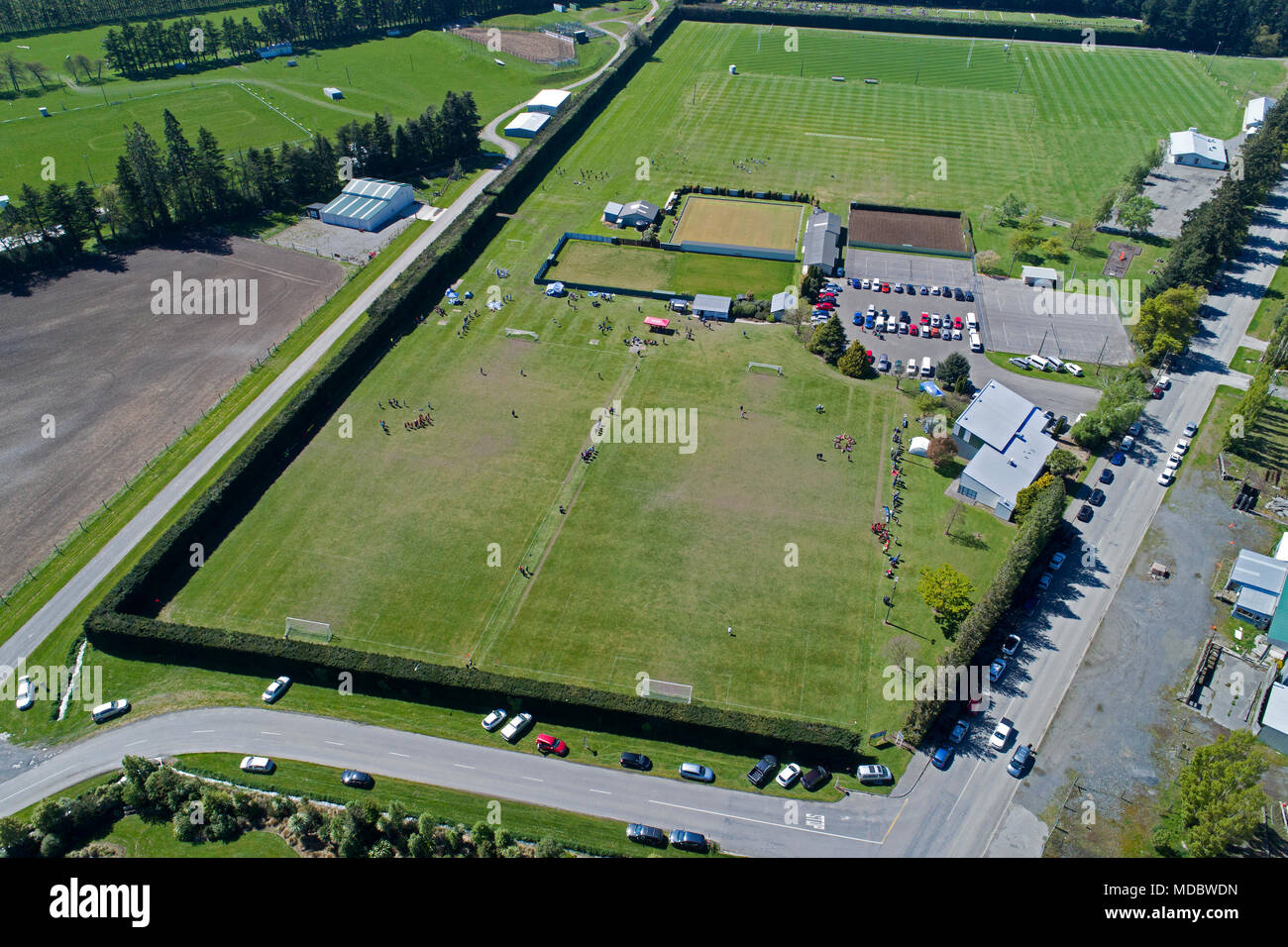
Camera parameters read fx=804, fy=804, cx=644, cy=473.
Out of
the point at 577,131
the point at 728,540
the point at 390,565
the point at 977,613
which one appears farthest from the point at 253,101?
the point at 977,613

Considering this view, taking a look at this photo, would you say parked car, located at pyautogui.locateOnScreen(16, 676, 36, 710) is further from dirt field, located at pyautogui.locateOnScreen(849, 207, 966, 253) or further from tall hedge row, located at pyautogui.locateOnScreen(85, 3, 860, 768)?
dirt field, located at pyautogui.locateOnScreen(849, 207, 966, 253)

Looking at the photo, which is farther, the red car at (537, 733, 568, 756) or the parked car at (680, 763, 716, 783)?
the red car at (537, 733, 568, 756)

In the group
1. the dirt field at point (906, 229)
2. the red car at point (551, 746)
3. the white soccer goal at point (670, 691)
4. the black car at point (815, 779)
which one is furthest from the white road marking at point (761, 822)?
the dirt field at point (906, 229)

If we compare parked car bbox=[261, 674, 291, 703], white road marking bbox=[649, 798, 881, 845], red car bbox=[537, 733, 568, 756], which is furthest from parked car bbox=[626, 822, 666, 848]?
parked car bbox=[261, 674, 291, 703]

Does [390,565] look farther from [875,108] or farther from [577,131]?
[875,108]

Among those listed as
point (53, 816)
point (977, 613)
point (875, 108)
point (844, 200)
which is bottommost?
point (53, 816)

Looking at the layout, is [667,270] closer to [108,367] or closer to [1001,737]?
[108,367]
